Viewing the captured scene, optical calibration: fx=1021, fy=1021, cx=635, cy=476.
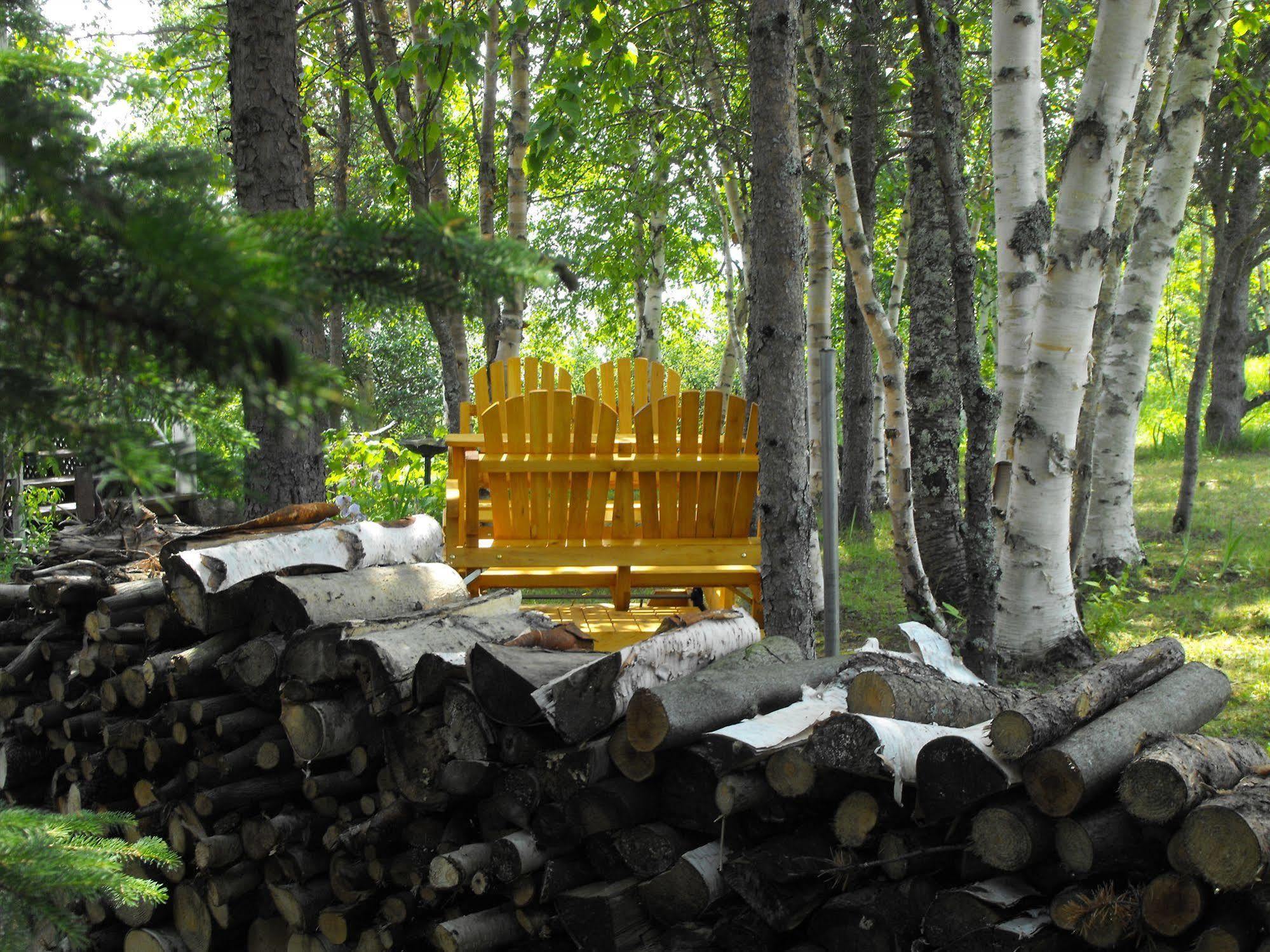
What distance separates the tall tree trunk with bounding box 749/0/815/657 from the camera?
13.9ft

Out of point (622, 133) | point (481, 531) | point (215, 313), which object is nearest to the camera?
point (215, 313)

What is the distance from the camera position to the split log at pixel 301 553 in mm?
3621

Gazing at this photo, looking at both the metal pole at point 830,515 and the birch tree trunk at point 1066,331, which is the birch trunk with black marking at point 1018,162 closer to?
the birch tree trunk at point 1066,331

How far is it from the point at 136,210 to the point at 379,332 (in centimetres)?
3289

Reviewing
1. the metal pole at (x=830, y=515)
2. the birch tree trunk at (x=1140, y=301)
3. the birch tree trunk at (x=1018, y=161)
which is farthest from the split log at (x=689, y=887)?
the birch tree trunk at (x=1140, y=301)

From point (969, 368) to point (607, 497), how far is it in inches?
81.1

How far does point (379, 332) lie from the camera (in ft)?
107

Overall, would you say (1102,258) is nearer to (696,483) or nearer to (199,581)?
(696,483)

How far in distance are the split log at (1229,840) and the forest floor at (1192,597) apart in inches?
128

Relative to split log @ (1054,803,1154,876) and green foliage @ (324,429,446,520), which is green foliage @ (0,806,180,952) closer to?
split log @ (1054,803,1154,876)

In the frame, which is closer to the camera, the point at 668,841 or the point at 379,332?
the point at 668,841

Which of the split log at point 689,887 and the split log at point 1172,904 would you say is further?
the split log at point 689,887

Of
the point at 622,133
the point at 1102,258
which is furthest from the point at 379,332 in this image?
the point at 1102,258

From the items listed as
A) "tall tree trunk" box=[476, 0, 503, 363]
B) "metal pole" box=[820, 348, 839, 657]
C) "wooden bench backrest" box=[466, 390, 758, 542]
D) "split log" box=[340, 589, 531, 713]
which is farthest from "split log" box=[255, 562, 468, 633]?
"tall tree trunk" box=[476, 0, 503, 363]
